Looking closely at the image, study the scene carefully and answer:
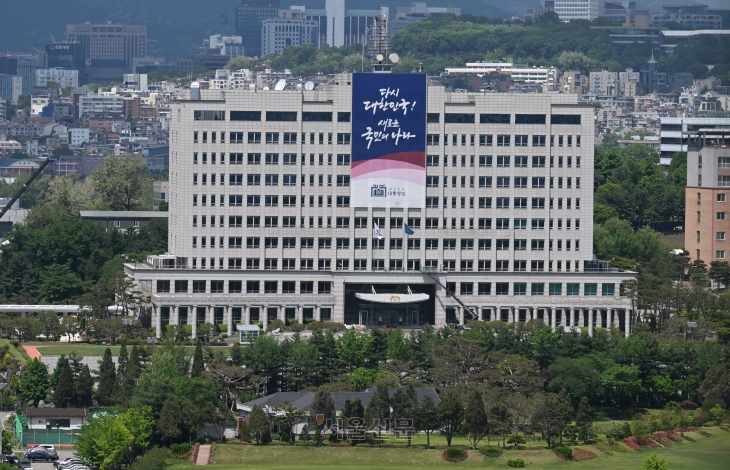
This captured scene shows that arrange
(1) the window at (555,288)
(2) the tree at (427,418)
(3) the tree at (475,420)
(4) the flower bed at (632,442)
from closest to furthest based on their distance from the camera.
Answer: (3) the tree at (475,420) < (2) the tree at (427,418) < (4) the flower bed at (632,442) < (1) the window at (555,288)

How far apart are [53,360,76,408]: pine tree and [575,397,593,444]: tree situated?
28621 mm

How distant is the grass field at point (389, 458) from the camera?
10100 centimetres

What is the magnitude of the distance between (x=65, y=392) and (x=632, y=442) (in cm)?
3202

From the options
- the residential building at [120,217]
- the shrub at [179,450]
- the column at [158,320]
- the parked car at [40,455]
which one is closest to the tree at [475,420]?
the shrub at [179,450]

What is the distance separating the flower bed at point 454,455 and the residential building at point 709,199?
60.9 metres

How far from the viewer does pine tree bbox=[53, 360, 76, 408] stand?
110 meters

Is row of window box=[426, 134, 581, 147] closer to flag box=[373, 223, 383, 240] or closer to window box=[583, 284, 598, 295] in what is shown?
flag box=[373, 223, 383, 240]

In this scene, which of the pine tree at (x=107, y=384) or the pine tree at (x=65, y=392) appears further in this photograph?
the pine tree at (x=65, y=392)

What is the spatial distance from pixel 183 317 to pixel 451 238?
64.5ft

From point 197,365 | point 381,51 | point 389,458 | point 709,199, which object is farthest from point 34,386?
point 709,199

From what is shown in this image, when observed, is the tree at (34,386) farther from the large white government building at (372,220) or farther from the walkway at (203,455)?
the large white government building at (372,220)

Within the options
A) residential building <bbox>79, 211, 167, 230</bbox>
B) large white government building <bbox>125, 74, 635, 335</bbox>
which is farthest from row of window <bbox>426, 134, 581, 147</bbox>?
residential building <bbox>79, 211, 167, 230</bbox>

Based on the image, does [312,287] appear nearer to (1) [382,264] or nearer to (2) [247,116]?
(1) [382,264]

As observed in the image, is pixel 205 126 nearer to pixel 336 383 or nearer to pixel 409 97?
pixel 409 97
